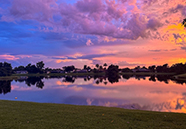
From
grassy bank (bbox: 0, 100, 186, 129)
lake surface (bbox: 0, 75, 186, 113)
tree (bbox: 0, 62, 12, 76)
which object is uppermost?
tree (bbox: 0, 62, 12, 76)

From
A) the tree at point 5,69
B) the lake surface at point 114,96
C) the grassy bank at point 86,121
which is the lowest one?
the lake surface at point 114,96

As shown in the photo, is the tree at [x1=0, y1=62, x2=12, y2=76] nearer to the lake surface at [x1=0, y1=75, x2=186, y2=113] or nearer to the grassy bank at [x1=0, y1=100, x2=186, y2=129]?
the lake surface at [x1=0, y1=75, x2=186, y2=113]

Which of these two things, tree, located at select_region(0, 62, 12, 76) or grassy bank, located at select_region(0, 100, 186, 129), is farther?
tree, located at select_region(0, 62, 12, 76)

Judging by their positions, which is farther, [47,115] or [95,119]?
[47,115]

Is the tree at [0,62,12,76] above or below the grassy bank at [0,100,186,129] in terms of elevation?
above

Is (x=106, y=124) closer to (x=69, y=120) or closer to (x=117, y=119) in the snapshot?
(x=117, y=119)

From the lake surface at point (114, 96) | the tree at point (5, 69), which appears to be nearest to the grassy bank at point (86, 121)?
the lake surface at point (114, 96)

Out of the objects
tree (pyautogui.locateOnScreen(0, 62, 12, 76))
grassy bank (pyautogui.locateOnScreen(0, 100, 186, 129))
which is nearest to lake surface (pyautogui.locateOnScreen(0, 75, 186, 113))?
grassy bank (pyautogui.locateOnScreen(0, 100, 186, 129))

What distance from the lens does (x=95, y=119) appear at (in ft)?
31.8

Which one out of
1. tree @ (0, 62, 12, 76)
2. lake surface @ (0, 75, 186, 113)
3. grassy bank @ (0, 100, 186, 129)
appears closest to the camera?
grassy bank @ (0, 100, 186, 129)

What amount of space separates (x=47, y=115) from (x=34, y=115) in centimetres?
92

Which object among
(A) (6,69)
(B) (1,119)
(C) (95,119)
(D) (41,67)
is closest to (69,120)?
(C) (95,119)

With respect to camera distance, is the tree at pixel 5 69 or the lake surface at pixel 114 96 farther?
the tree at pixel 5 69

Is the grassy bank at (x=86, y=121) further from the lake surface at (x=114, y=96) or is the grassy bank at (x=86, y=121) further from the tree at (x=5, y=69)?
the tree at (x=5, y=69)
